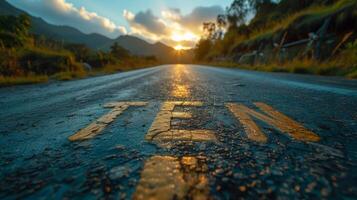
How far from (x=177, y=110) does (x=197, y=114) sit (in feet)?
0.69

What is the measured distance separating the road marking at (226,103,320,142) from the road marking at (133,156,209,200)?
428 mm

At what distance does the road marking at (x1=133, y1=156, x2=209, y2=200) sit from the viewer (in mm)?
614

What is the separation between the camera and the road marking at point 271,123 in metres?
1.11

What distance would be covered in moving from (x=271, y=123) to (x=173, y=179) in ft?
2.97

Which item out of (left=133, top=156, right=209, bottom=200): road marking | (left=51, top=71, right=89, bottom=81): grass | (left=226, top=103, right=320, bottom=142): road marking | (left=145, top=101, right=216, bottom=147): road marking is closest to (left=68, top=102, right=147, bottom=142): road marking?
(left=145, top=101, right=216, bottom=147): road marking

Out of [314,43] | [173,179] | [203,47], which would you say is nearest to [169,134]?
[173,179]

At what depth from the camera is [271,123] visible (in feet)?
4.51

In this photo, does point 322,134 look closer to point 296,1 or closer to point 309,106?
point 309,106

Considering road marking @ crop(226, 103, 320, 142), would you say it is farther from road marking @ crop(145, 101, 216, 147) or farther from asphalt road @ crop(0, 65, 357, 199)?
road marking @ crop(145, 101, 216, 147)

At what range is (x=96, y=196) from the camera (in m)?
0.62

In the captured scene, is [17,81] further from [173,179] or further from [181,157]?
[173,179]

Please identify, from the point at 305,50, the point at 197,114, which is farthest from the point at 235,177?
the point at 305,50

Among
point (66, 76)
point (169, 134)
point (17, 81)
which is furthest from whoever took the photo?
point (66, 76)

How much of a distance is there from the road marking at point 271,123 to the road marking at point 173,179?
43 cm
